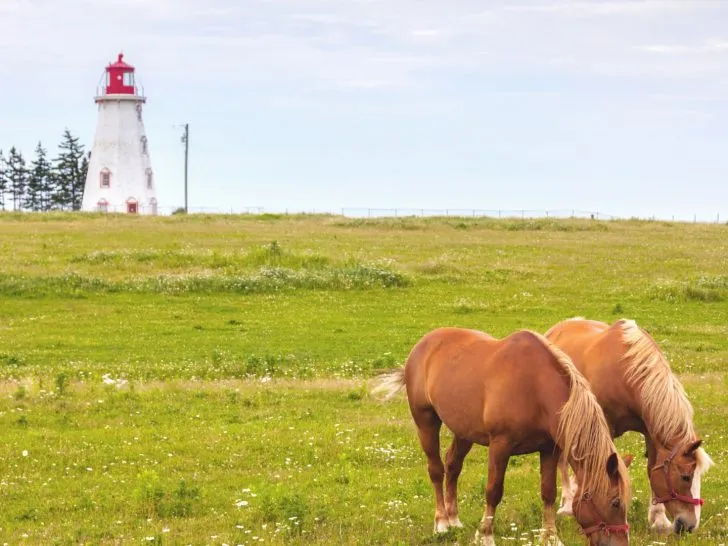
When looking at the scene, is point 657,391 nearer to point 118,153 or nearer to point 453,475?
point 453,475

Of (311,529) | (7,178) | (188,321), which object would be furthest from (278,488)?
(7,178)

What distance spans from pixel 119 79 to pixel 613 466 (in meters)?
78.2

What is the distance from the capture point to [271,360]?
24.4 m

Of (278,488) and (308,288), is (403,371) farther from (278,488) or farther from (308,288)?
(308,288)

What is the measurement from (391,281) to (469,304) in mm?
5608

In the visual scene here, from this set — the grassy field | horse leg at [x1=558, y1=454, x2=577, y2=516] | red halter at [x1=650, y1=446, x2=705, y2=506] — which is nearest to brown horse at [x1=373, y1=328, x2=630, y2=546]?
the grassy field

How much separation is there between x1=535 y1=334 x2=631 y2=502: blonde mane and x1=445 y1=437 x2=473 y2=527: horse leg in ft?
6.32

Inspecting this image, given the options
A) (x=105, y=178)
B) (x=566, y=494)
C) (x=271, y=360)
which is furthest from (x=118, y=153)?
(x=566, y=494)

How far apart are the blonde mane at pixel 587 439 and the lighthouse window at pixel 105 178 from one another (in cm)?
7526

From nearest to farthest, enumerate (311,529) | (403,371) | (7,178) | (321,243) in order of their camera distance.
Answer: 1. (311,529)
2. (403,371)
3. (321,243)
4. (7,178)

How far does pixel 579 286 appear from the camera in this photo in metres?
39.2

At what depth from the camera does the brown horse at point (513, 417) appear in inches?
343

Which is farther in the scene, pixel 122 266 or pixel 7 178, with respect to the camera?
pixel 7 178

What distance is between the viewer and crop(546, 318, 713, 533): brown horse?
990 centimetres
